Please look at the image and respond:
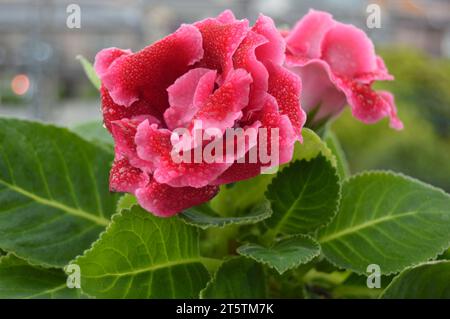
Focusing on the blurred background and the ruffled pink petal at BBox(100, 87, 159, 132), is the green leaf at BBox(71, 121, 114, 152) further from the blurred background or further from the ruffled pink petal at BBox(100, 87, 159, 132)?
the blurred background

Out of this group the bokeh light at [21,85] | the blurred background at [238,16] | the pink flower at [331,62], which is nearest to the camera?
the pink flower at [331,62]

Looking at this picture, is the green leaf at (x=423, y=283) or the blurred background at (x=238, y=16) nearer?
the green leaf at (x=423, y=283)

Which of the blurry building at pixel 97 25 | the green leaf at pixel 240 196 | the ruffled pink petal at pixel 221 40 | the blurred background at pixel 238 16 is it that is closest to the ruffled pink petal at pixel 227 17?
the ruffled pink petal at pixel 221 40

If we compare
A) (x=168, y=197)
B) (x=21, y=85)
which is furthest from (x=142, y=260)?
(x=21, y=85)

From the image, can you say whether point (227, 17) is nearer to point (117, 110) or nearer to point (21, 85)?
point (117, 110)

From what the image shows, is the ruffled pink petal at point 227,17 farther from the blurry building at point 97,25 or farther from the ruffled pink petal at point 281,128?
the blurry building at point 97,25

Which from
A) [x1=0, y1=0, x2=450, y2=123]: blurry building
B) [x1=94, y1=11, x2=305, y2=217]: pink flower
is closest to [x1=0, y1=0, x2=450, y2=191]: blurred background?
[x1=0, y1=0, x2=450, y2=123]: blurry building
